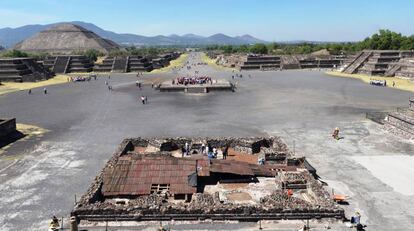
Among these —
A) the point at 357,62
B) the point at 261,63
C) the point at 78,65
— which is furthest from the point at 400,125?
the point at 78,65

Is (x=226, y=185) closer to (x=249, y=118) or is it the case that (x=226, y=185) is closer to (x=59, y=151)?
(x=59, y=151)

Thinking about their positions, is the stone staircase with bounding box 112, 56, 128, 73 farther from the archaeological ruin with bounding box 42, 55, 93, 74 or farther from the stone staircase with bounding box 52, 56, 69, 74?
the stone staircase with bounding box 52, 56, 69, 74

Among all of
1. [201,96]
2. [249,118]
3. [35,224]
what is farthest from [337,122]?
[35,224]

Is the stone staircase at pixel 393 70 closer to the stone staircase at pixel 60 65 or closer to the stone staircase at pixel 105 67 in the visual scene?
the stone staircase at pixel 105 67

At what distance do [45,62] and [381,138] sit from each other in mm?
108618

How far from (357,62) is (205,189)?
304ft

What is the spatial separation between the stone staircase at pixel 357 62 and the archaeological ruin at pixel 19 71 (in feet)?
265

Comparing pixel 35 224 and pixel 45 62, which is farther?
pixel 45 62

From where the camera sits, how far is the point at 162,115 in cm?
4659

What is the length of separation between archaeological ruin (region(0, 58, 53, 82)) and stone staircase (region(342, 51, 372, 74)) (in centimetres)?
8070

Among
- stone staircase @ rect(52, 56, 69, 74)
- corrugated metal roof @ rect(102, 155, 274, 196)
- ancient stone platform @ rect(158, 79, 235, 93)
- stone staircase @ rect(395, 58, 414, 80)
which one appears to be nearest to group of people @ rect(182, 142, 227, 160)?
corrugated metal roof @ rect(102, 155, 274, 196)

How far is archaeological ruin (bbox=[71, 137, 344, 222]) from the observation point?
18922mm

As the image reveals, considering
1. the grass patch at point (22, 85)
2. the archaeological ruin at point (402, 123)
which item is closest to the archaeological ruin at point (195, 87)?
the grass patch at point (22, 85)

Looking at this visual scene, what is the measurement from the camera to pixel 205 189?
23141 mm
